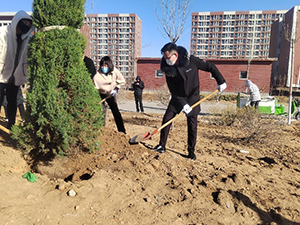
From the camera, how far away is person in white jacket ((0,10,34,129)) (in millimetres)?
2994

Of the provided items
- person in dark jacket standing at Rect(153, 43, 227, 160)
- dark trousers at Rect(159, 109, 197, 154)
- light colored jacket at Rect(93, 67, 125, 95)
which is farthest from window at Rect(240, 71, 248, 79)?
dark trousers at Rect(159, 109, 197, 154)

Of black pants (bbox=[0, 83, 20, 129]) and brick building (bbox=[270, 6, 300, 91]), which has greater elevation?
brick building (bbox=[270, 6, 300, 91])

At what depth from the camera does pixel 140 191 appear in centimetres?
229

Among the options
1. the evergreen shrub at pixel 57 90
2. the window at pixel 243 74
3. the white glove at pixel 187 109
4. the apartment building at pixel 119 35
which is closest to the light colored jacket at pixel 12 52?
the evergreen shrub at pixel 57 90

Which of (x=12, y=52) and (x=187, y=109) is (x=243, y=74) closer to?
(x=187, y=109)

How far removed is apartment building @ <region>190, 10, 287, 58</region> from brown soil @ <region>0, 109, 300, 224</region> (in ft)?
330

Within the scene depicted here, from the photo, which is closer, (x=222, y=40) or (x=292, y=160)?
(x=292, y=160)

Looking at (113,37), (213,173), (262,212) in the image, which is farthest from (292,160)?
(113,37)

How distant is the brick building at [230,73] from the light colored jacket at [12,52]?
19.9 meters

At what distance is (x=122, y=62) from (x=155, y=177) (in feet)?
326

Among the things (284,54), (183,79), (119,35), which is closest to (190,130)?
(183,79)

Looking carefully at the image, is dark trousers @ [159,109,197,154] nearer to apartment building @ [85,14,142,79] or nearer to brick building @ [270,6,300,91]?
brick building @ [270,6,300,91]

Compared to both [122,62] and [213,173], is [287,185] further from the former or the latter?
[122,62]

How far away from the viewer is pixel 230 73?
2395 centimetres
